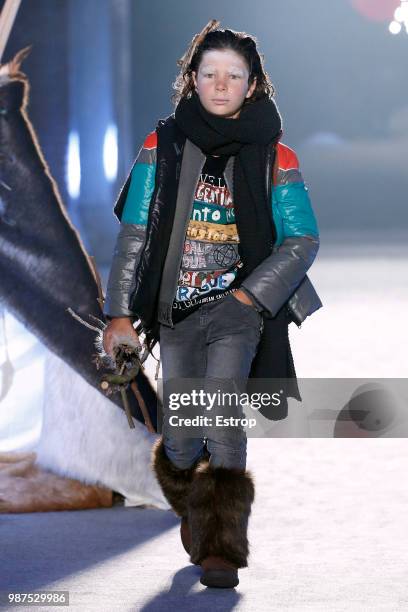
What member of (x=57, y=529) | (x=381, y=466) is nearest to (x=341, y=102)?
(x=381, y=466)

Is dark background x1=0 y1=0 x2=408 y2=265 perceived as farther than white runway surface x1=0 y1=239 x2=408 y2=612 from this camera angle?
Yes

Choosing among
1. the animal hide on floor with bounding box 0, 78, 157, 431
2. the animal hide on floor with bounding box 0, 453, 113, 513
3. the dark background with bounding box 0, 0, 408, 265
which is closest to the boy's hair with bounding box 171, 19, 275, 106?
the animal hide on floor with bounding box 0, 78, 157, 431

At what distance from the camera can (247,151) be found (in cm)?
377

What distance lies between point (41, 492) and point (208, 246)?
1.30 m

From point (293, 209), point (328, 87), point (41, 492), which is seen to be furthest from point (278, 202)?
point (328, 87)

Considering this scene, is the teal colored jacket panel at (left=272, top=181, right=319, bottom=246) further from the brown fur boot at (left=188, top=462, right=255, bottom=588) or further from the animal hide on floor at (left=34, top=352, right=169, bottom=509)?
the animal hide on floor at (left=34, top=352, right=169, bottom=509)

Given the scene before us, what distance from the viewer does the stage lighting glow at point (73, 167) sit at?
4746 mm

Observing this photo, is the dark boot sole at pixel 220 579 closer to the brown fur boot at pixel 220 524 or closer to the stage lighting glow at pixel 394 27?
the brown fur boot at pixel 220 524

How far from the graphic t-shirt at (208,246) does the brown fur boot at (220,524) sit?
47cm

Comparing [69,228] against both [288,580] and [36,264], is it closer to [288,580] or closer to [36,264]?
[36,264]

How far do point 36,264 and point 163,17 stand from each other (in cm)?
1435

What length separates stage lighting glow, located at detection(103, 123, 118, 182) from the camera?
194 inches

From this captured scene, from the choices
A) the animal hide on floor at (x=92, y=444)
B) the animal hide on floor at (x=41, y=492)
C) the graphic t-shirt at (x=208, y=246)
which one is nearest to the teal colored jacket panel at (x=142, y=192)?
the graphic t-shirt at (x=208, y=246)

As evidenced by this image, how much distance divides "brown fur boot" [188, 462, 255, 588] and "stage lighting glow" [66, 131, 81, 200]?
1.37m
